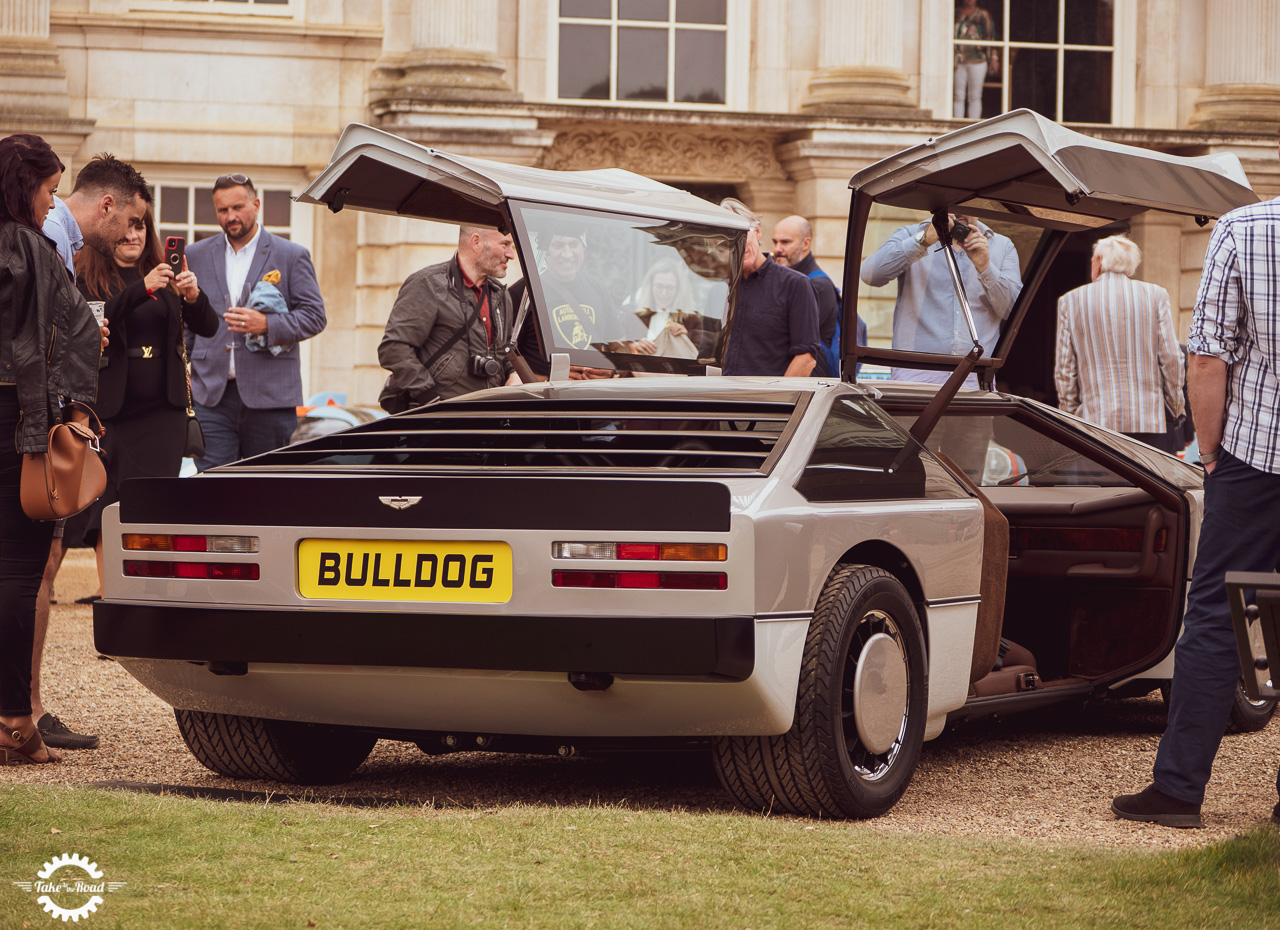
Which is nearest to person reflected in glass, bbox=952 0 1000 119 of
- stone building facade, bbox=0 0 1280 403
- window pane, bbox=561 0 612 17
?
stone building facade, bbox=0 0 1280 403

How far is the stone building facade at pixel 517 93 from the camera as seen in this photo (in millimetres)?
16938


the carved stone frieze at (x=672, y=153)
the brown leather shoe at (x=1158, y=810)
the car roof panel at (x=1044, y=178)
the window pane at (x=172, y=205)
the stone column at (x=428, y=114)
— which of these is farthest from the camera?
the carved stone frieze at (x=672, y=153)

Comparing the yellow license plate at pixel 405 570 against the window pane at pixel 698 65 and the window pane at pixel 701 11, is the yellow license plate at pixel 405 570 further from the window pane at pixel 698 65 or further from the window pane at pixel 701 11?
the window pane at pixel 701 11

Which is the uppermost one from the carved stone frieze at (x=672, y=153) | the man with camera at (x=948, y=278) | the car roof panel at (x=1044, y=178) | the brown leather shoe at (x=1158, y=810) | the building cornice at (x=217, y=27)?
the building cornice at (x=217, y=27)

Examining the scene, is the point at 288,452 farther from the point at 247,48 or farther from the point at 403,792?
the point at 247,48

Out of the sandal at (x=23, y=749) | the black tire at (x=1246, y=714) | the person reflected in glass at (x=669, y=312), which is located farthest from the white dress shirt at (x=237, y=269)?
the black tire at (x=1246, y=714)

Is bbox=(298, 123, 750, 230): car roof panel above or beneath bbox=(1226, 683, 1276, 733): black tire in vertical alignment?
above

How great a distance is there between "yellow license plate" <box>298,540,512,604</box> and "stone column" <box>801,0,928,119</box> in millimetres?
14072

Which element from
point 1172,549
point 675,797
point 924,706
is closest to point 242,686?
point 675,797

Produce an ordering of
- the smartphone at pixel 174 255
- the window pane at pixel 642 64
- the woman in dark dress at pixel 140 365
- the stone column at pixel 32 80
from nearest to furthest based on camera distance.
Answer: the woman in dark dress at pixel 140 365, the smartphone at pixel 174 255, the stone column at pixel 32 80, the window pane at pixel 642 64

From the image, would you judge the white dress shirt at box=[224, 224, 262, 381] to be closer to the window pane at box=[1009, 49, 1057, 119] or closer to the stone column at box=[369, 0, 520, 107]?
the stone column at box=[369, 0, 520, 107]

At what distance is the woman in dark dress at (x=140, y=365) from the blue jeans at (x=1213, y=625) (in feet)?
13.2

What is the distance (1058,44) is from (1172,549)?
1475cm

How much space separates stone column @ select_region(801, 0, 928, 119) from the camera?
1744cm
